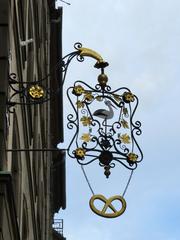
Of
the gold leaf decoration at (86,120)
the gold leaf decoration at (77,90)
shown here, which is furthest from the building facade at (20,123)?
the gold leaf decoration at (86,120)

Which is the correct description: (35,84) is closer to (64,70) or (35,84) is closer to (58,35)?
(64,70)

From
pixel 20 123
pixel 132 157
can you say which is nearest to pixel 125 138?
pixel 132 157

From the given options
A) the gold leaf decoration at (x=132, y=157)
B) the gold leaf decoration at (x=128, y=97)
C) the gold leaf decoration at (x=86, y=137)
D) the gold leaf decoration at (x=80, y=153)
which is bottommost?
the gold leaf decoration at (x=132, y=157)

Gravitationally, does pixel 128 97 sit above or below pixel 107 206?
above

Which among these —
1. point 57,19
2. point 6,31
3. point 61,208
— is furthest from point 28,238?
point 61,208

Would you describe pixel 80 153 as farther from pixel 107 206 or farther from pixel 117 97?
pixel 117 97

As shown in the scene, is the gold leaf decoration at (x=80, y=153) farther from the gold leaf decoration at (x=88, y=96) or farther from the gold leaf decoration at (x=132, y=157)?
the gold leaf decoration at (x=88, y=96)

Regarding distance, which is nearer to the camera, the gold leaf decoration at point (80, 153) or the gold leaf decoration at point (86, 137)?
the gold leaf decoration at point (80, 153)

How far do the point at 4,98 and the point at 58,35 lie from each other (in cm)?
2663

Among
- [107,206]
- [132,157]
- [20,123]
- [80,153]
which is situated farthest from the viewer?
[20,123]

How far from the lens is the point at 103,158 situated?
44.3 ft

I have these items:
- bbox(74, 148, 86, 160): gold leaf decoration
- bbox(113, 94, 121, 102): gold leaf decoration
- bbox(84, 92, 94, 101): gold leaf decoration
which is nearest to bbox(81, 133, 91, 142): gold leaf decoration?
bbox(74, 148, 86, 160): gold leaf decoration

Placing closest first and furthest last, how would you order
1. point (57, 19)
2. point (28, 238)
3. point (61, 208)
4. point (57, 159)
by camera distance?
1. point (28, 238)
2. point (57, 19)
3. point (57, 159)
4. point (61, 208)

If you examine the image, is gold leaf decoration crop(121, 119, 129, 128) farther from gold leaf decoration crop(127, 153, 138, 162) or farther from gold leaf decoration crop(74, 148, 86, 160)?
gold leaf decoration crop(74, 148, 86, 160)
